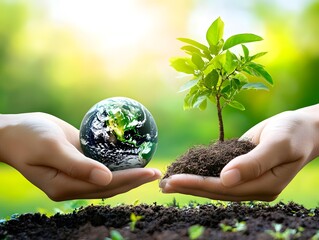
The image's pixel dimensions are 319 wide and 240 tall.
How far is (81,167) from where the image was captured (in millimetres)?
1944

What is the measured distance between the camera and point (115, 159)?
2230mm

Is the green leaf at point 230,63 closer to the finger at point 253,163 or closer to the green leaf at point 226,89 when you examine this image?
the green leaf at point 226,89

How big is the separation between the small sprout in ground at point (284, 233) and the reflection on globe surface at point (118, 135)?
769mm

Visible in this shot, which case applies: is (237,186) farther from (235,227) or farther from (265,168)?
(235,227)

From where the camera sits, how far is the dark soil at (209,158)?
7.17ft

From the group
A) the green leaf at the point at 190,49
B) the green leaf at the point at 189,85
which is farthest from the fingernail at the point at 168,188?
the green leaf at the point at 190,49

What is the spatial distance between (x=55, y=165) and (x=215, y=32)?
99cm

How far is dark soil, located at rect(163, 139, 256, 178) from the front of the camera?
219 cm

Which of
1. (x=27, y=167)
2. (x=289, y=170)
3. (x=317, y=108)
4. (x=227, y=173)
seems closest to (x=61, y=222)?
(x=27, y=167)

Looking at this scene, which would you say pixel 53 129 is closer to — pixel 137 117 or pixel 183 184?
pixel 137 117

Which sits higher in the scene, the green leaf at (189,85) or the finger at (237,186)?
the green leaf at (189,85)

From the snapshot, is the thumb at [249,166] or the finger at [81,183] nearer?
the thumb at [249,166]

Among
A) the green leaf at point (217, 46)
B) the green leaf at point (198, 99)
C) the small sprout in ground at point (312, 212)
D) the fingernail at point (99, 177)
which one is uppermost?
the green leaf at point (217, 46)

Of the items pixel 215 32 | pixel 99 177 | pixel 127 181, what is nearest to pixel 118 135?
pixel 127 181
